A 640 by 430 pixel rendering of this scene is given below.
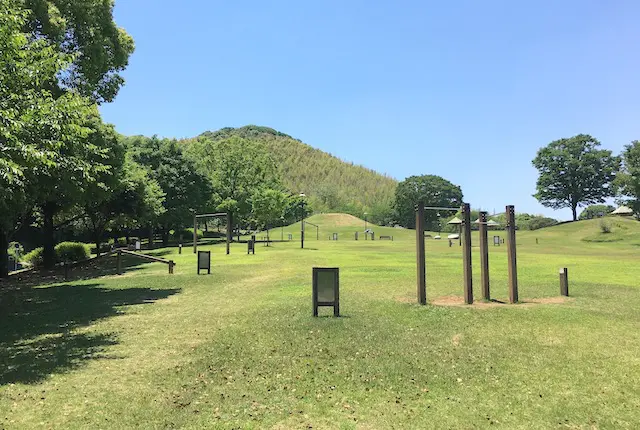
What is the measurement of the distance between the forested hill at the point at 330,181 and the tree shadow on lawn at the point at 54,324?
99.0m

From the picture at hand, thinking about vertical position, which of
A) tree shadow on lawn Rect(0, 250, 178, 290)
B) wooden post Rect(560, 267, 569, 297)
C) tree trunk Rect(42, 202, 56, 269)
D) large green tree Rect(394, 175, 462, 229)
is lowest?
tree shadow on lawn Rect(0, 250, 178, 290)

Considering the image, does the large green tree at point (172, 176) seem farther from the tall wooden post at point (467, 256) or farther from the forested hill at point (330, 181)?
the forested hill at point (330, 181)

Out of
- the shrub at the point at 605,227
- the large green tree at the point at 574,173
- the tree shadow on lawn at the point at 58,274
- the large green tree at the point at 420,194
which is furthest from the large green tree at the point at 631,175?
the tree shadow on lawn at the point at 58,274

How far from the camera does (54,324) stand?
11.5 metres

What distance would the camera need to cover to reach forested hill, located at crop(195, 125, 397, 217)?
12656 centimetres

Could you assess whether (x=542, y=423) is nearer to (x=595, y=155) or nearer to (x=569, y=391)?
(x=569, y=391)

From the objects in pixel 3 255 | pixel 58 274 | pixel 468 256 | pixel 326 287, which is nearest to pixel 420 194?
pixel 58 274

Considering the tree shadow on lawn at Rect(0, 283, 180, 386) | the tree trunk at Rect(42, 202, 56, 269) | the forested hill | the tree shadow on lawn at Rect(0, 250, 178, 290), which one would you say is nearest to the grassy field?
the tree shadow on lawn at Rect(0, 283, 180, 386)

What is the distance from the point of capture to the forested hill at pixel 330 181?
12656 cm

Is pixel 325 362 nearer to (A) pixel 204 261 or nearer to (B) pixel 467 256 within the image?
(B) pixel 467 256

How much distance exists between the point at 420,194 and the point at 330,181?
5302 centimetres

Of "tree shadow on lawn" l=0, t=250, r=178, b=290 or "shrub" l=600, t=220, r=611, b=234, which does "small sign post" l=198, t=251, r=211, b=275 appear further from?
"shrub" l=600, t=220, r=611, b=234

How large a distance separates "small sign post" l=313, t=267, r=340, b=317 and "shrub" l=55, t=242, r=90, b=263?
1092 inches

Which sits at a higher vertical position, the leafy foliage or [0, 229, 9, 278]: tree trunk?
the leafy foliage
